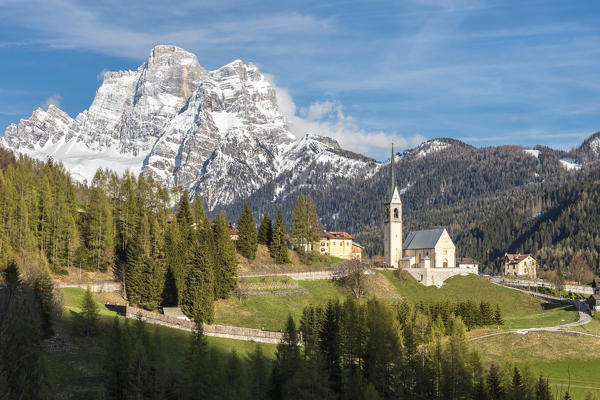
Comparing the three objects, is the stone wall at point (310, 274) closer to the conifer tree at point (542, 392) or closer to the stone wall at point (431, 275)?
the stone wall at point (431, 275)

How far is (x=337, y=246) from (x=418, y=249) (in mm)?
19352

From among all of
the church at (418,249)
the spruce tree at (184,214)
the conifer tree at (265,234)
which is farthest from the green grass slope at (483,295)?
the spruce tree at (184,214)

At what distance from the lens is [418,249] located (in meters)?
145

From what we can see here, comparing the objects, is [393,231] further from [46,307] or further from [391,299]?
[46,307]

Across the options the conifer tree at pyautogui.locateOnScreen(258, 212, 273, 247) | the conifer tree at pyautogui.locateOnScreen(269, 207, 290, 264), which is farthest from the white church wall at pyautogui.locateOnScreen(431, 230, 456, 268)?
the conifer tree at pyautogui.locateOnScreen(258, 212, 273, 247)

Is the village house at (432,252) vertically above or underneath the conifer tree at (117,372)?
above

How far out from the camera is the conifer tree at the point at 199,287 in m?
77.1

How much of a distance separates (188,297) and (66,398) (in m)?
31.0

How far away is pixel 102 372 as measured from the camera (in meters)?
52.6

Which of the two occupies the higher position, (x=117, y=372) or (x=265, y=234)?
(x=265, y=234)

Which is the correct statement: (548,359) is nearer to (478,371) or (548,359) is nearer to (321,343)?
(478,371)

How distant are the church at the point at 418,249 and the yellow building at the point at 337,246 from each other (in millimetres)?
8801

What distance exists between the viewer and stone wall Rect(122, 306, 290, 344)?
71.3 m

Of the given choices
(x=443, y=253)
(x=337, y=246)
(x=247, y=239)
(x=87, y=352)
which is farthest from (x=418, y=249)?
(x=87, y=352)
